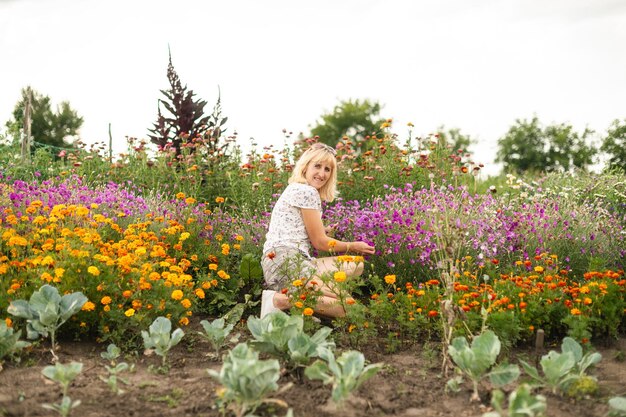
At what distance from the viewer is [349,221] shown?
624 centimetres

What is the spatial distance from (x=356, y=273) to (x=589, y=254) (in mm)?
2767

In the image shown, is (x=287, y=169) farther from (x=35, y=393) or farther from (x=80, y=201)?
(x=35, y=393)

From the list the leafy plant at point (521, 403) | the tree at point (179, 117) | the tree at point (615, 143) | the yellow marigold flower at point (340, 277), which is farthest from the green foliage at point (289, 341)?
the tree at point (615, 143)

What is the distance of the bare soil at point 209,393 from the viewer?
312 centimetres

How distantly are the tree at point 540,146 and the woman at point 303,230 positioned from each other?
26.8m

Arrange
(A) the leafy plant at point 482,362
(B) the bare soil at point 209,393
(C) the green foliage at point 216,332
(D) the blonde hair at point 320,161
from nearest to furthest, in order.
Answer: (B) the bare soil at point 209,393 → (A) the leafy plant at point 482,362 → (C) the green foliage at point 216,332 → (D) the blonde hair at point 320,161

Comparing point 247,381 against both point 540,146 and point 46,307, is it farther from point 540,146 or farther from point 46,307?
point 540,146

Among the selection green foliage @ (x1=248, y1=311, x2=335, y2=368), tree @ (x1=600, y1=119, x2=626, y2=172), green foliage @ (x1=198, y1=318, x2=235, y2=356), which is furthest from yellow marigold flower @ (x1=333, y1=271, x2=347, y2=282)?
tree @ (x1=600, y1=119, x2=626, y2=172)

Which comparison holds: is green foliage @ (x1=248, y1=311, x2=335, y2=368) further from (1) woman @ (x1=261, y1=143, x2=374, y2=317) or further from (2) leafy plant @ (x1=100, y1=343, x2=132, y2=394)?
(1) woman @ (x1=261, y1=143, x2=374, y2=317)

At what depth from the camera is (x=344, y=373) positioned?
3.08m

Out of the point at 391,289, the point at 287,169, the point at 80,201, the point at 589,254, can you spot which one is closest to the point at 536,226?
the point at 589,254

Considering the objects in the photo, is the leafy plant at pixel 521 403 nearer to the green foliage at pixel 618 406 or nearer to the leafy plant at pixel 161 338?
the green foliage at pixel 618 406

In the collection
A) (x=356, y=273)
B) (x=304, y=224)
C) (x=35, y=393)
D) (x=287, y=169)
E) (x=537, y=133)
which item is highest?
(x=537, y=133)

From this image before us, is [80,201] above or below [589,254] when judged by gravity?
above
